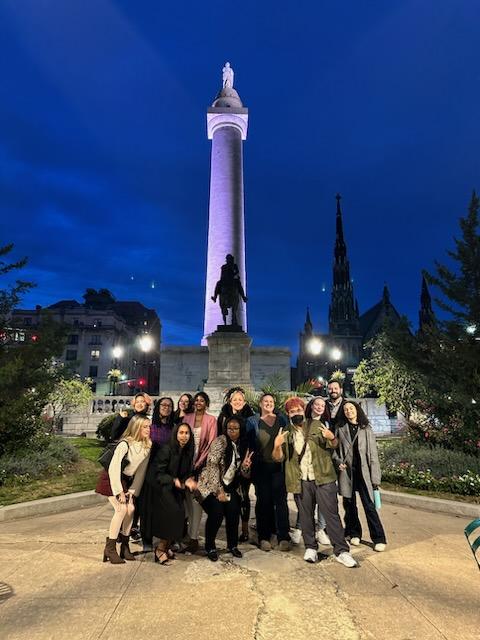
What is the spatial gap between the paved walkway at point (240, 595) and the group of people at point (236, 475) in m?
0.33

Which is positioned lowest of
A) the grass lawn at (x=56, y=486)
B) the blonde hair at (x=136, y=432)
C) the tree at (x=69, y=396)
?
the grass lawn at (x=56, y=486)

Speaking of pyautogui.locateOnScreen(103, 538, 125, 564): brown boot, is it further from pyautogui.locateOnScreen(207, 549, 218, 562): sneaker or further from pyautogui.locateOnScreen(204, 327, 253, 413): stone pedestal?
pyautogui.locateOnScreen(204, 327, 253, 413): stone pedestal

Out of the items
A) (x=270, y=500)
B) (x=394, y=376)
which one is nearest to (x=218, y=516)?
(x=270, y=500)

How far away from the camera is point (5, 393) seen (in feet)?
32.1

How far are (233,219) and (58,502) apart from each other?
92.0 ft

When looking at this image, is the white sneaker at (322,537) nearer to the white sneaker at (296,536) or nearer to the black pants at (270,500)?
the white sneaker at (296,536)

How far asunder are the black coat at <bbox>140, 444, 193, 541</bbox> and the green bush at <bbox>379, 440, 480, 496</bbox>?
20.7 ft

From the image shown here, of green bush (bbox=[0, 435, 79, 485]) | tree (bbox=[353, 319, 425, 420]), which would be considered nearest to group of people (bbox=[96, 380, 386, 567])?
green bush (bbox=[0, 435, 79, 485])

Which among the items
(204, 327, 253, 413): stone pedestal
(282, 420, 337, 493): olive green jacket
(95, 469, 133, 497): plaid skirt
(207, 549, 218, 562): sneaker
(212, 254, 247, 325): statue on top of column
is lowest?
(207, 549, 218, 562): sneaker

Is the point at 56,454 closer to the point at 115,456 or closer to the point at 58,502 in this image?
the point at 58,502

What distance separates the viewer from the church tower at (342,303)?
85.7 metres

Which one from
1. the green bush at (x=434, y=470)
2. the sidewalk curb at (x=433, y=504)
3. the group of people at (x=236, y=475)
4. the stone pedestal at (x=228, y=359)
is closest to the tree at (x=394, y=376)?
the green bush at (x=434, y=470)

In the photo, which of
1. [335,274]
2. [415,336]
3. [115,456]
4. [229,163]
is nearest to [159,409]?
[115,456]

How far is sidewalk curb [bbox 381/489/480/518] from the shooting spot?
755 centimetres
